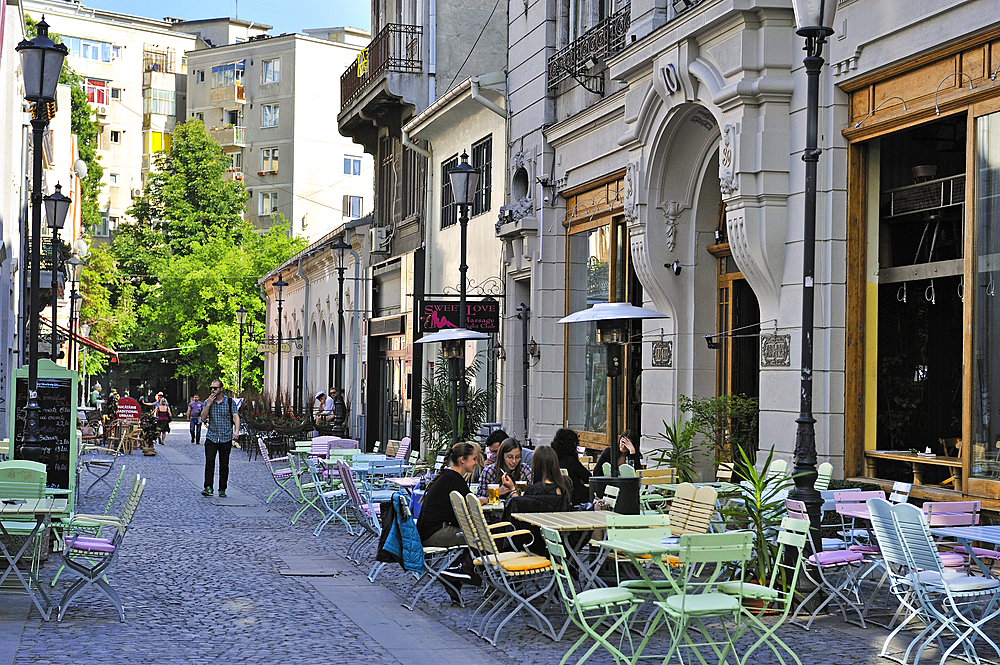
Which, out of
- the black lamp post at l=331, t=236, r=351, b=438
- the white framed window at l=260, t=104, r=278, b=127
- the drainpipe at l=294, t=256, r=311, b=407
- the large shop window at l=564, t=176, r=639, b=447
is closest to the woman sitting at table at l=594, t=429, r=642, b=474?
the large shop window at l=564, t=176, r=639, b=447

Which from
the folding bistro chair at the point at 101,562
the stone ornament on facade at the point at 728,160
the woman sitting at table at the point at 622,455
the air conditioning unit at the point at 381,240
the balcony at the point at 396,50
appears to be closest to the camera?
the folding bistro chair at the point at 101,562

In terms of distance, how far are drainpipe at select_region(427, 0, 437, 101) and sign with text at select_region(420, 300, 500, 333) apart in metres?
7.90

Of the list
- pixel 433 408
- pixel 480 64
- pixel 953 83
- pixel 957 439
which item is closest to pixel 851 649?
pixel 957 439

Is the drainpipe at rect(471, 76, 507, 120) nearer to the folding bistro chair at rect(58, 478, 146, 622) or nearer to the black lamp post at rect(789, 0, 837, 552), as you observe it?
the black lamp post at rect(789, 0, 837, 552)

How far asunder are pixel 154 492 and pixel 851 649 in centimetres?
1453

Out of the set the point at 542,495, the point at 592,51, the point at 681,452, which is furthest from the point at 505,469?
the point at 592,51

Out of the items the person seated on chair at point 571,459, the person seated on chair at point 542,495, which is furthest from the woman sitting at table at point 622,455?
the person seated on chair at point 542,495

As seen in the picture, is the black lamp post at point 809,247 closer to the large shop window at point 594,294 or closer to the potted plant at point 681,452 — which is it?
the potted plant at point 681,452

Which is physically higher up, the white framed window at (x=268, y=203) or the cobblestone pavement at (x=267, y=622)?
the white framed window at (x=268, y=203)

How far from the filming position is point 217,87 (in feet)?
243

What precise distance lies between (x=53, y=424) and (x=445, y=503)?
5024mm

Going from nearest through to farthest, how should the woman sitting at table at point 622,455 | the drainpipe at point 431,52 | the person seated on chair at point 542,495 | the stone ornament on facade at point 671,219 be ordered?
the person seated on chair at point 542,495 → the woman sitting at table at point 622,455 → the stone ornament on facade at point 671,219 → the drainpipe at point 431,52

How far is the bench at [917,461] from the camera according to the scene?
11.6 m

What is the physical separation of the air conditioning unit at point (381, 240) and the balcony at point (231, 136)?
42.6 m
